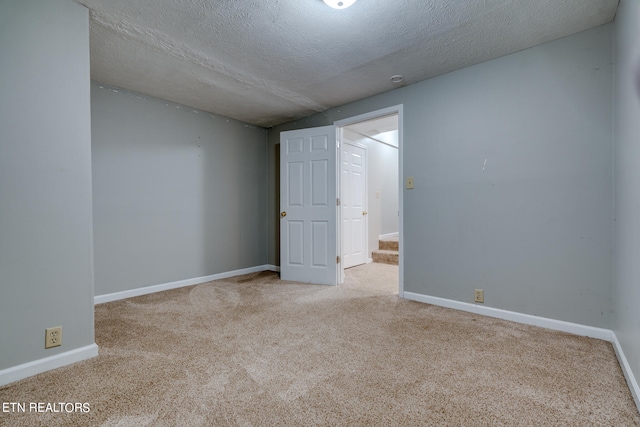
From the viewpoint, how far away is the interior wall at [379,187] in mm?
5594

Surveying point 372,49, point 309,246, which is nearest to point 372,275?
point 309,246

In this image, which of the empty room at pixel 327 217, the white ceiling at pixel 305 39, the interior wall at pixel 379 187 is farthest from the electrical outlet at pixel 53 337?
the interior wall at pixel 379 187

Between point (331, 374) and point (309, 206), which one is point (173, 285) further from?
point (331, 374)

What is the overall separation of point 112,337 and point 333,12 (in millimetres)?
2780

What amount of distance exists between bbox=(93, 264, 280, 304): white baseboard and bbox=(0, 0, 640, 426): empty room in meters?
0.03

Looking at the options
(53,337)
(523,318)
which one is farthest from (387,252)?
(53,337)

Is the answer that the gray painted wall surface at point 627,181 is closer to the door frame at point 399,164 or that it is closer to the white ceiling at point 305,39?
the white ceiling at point 305,39

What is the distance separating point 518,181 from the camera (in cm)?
250

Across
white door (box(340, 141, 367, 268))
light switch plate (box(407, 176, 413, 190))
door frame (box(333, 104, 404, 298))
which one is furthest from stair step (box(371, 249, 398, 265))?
light switch plate (box(407, 176, 413, 190))

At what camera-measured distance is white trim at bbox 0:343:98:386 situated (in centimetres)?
164

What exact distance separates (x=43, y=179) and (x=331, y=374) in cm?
201

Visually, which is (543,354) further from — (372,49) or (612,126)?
(372,49)

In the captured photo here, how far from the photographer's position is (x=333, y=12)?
2.03 m

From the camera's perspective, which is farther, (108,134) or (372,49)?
(108,134)
